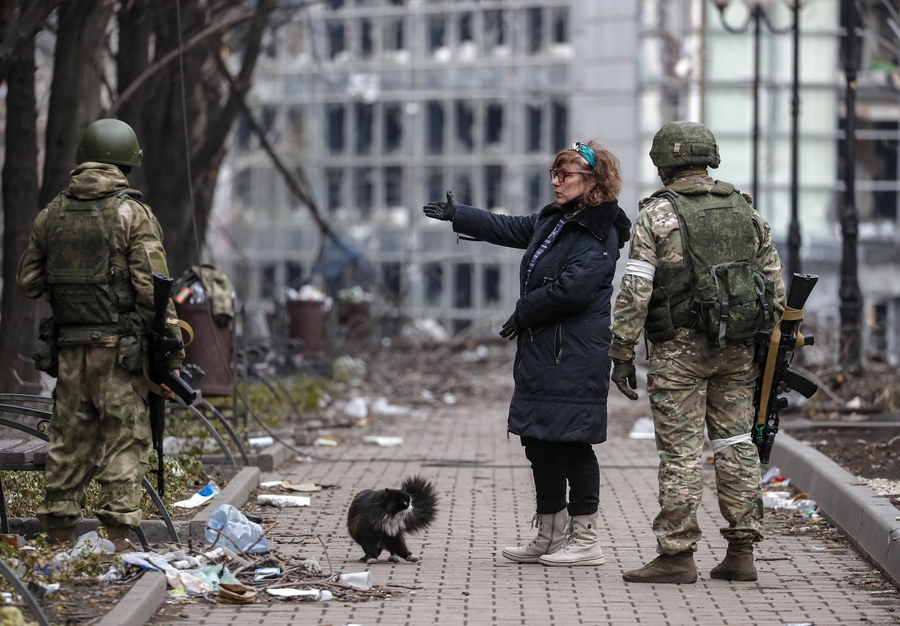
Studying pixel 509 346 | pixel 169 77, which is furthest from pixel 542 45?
pixel 169 77

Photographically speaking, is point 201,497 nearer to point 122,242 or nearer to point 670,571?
point 122,242

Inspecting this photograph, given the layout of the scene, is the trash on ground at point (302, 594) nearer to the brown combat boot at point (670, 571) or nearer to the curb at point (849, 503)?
the brown combat boot at point (670, 571)

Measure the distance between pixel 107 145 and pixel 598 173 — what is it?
8.19 feet

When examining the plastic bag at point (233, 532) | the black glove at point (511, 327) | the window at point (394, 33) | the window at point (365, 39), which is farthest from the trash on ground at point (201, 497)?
the window at point (365, 39)

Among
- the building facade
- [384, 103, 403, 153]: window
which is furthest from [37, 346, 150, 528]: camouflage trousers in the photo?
[384, 103, 403, 153]: window

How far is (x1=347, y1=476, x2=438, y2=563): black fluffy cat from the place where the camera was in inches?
278

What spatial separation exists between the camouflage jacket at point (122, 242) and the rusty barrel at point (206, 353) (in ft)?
15.1

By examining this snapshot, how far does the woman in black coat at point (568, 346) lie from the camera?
23.1ft

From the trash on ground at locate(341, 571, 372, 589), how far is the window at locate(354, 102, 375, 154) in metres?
43.6

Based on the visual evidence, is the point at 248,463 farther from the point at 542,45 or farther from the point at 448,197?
the point at 542,45

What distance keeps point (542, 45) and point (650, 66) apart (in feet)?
24.1

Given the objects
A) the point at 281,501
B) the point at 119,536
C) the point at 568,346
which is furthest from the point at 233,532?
the point at 281,501

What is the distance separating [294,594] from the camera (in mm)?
6352

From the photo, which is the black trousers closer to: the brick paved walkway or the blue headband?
the brick paved walkway
